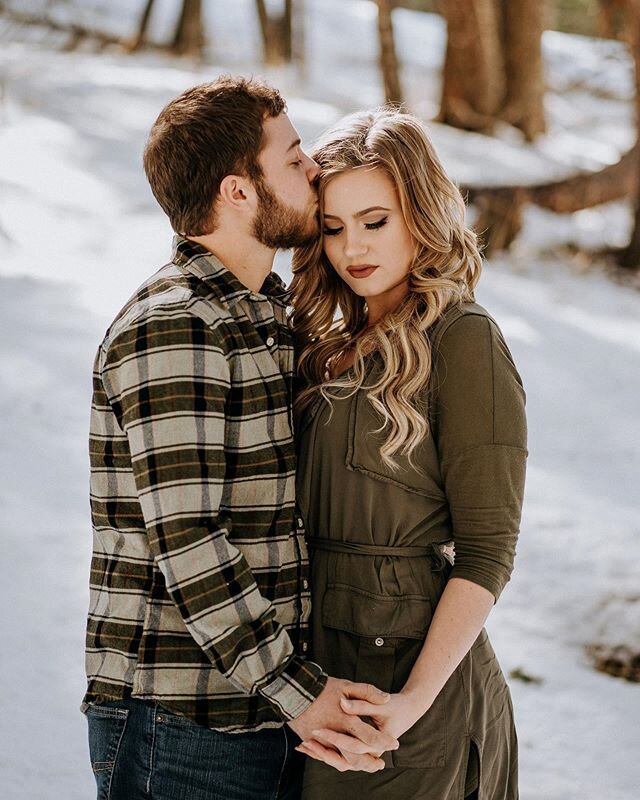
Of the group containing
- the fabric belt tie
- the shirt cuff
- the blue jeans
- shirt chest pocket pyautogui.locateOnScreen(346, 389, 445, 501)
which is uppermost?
shirt chest pocket pyautogui.locateOnScreen(346, 389, 445, 501)

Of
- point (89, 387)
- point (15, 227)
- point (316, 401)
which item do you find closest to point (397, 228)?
point (316, 401)

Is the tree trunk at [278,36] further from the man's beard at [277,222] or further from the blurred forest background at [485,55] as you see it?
the man's beard at [277,222]

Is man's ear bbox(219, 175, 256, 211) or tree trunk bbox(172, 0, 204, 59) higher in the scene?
man's ear bbox(219, 175, 256, 211)

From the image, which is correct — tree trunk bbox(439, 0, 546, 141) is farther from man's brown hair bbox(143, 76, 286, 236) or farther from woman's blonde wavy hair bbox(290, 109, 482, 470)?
man's brown hair bbox(143, 76, 286, 236)

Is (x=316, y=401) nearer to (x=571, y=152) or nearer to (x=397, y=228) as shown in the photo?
(x=397, y=228)

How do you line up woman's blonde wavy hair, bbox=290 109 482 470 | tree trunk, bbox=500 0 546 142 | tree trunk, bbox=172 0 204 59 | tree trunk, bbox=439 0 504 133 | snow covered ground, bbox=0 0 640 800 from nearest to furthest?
woman's blonde wavy hair, bbox=290 109 482 470 → snow covered ground, bbox=0 0 640 800 → tree trunk, bbox=439 0 504 133 → tree trunk, bbox=500 0 546 142 → tree trunk, bbox=172 0 204 59

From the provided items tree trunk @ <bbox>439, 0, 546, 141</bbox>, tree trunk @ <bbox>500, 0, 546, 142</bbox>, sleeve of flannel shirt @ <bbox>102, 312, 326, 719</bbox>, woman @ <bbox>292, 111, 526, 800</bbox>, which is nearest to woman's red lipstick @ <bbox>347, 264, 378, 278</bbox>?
woman @ <bbox>292, 111, 526, 800</bbox>

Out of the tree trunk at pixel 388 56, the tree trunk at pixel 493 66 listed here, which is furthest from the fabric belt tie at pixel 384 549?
the tree trunk at pixel 493 66

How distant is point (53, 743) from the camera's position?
343cm

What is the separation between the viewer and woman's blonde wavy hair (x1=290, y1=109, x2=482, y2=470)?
6.64 feet

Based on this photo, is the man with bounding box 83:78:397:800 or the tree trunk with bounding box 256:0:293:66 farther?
the tree trunk with bounding box 256:0:293:66

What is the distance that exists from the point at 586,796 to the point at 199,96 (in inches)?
108

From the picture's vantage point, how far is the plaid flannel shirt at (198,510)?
1.79 m

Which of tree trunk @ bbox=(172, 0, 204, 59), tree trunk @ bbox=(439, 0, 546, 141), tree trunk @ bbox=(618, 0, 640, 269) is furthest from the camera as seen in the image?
tree trunk @ bbox=(172, 0, 204, 59)
